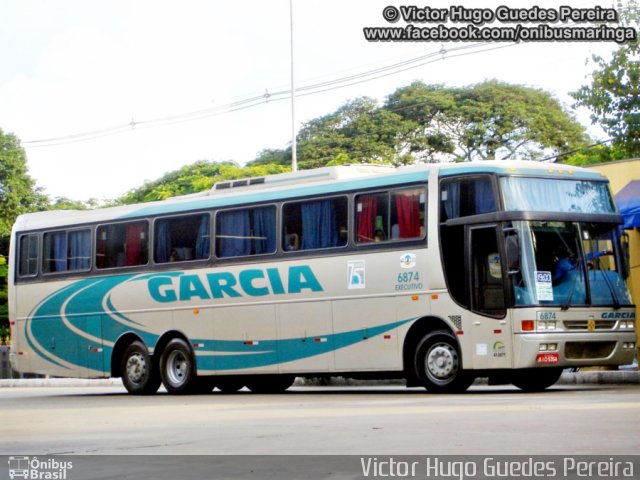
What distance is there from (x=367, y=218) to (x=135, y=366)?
19.8ft

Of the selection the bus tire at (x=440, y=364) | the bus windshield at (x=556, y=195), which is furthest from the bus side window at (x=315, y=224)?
the bus windshield at (x=556, y=195)

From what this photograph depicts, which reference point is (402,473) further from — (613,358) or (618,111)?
(618,111)

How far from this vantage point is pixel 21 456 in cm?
1077

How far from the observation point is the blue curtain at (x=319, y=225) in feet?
73.6

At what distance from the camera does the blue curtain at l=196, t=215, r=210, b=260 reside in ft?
80.0

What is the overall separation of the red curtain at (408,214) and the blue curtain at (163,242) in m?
5.34

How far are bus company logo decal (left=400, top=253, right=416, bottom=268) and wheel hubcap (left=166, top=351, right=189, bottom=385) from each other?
5.31 m

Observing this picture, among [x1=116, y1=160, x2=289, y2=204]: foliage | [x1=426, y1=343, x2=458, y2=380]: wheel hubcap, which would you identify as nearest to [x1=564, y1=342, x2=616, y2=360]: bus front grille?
[x1=426, y1=343, x2=458, y2=380]: wheel hubcap

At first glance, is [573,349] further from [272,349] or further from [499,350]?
[272,349]

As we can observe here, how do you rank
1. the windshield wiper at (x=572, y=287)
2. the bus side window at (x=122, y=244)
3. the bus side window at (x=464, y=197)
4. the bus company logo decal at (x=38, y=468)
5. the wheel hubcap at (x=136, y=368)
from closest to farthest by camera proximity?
1. the bus company logo decal at (x=38, y=468)
2. the windshield wiper at (x=572, y=287)
3. the bus side window at (x=464, y=197)
4. the wheel hubcap at (x=136, y=368)
5. the bus side window at (x=122, y=244)

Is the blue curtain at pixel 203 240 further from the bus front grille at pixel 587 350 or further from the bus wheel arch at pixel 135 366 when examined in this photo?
the bus front grille at pixel 587 350

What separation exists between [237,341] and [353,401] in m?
5.40

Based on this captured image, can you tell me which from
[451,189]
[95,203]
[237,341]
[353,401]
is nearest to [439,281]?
→ [451,189]

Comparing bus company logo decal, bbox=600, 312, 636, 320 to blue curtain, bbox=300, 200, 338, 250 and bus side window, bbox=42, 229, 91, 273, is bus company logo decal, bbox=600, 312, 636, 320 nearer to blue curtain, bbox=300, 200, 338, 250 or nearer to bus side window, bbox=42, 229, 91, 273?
blue curtain, bbox=300, 200, 338, 250
